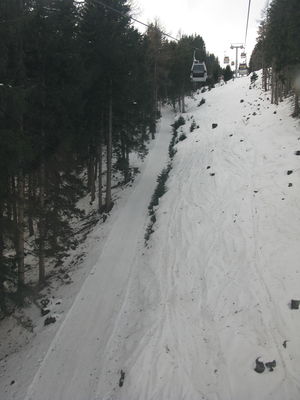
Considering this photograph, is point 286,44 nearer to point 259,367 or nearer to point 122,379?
point 259,367

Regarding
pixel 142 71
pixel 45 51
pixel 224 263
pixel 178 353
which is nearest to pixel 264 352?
pixel 178 353

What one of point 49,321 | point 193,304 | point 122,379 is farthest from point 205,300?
point 49,321

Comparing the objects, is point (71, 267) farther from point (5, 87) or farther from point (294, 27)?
point (294, 27)

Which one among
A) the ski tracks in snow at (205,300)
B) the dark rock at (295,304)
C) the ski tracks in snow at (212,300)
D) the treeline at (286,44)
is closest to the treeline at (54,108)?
the ski tracks in snow at (205,300)

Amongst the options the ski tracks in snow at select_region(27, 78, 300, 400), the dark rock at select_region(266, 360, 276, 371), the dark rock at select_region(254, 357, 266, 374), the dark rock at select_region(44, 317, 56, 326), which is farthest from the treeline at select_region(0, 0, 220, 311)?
the dark rock at select_region(266, 360, 276, 371)

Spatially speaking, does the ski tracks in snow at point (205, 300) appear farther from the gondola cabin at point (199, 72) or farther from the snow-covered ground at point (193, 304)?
the gondola cabin at point (199, 72)
